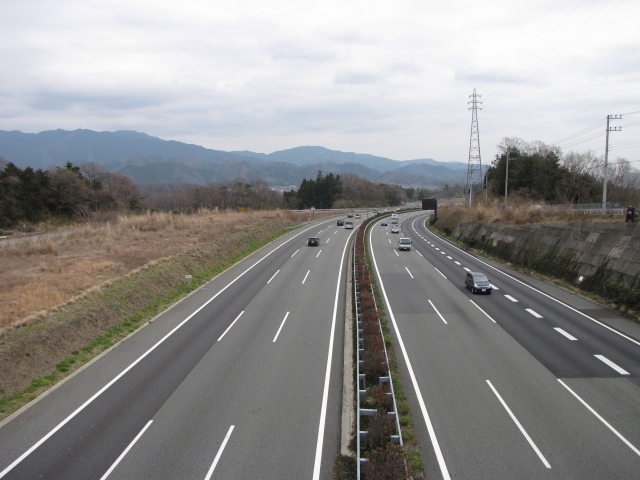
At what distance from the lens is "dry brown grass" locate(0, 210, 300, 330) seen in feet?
67.8

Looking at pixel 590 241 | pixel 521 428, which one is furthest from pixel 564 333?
pixel 590 241

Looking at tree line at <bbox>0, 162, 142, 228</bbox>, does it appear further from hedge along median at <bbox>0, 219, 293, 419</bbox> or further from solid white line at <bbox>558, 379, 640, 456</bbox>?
solid white line at <bbox>558, 379, 640, 456</bbox>

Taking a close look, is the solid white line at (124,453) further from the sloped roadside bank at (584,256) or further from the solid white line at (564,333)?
the sloped roadside bank at (584,256)

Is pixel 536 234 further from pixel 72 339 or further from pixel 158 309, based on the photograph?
pixel 72 339

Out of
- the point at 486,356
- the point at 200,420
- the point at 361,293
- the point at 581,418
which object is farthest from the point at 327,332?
the point at 581,418

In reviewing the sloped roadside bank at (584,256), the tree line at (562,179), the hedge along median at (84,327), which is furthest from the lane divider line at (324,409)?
the tree line at (562,179)

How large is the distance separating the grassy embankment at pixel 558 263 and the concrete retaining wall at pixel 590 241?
591 mm

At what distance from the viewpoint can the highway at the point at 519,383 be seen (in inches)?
416

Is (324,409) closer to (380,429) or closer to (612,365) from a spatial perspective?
(380,429)

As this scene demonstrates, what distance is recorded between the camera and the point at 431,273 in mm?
35719

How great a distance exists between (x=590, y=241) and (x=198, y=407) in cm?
2918

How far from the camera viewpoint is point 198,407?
511 inches

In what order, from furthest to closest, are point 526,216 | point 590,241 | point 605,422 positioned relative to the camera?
point 526,216 < point 590,241 < point 605,422

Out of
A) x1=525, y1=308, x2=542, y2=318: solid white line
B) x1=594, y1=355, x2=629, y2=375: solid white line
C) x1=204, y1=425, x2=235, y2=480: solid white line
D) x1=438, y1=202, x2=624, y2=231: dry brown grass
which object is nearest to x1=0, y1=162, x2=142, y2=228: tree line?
x1=204, y1=425, x2=235, y2=480: solid white line
